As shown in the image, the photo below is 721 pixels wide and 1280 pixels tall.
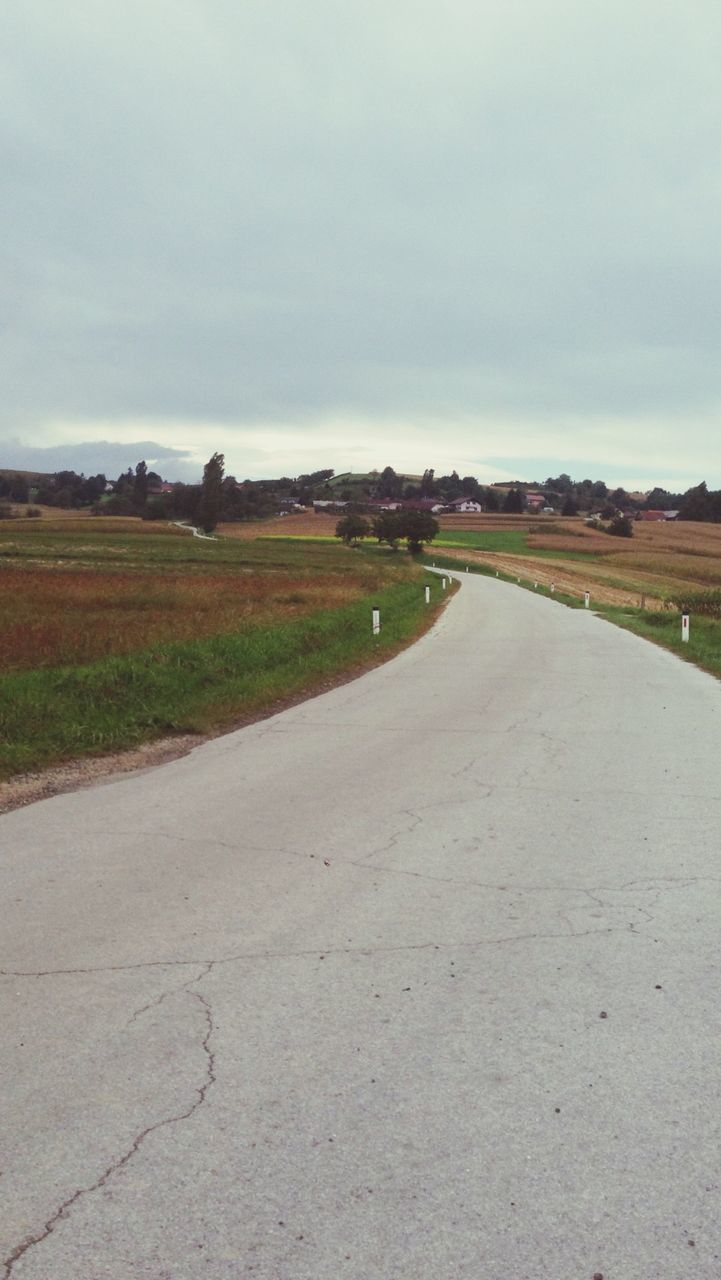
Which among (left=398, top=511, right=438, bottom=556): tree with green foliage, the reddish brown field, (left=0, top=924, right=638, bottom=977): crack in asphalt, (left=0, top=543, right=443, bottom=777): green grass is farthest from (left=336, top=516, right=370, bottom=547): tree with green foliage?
(left=0, top=924, right=638, bottom=977): crack in asphalt

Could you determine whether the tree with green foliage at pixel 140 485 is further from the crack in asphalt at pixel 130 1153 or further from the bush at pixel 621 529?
the crack in asphalt at pixel 130 1153

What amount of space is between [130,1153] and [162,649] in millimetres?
13798

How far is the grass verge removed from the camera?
10469 mm

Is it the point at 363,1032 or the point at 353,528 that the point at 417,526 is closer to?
the point at 353,528

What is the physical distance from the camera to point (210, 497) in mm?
134250

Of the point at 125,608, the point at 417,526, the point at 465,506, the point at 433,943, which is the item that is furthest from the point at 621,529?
the point at 433,943

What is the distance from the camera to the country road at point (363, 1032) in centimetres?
282

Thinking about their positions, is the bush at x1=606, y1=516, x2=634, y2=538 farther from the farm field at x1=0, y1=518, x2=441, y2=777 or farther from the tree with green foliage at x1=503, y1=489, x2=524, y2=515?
the farm field at x1=0, y1=518, x2=441, y2=777

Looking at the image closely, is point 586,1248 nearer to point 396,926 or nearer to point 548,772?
point 396,926

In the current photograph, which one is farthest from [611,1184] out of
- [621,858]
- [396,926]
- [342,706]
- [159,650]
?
[159,650]

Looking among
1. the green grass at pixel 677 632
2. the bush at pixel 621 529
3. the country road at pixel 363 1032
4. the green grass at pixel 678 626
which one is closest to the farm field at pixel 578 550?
the bush at pixel 621 529

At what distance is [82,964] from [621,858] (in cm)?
357

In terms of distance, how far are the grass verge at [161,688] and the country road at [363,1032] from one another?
2407mm

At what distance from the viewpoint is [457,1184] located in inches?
118
